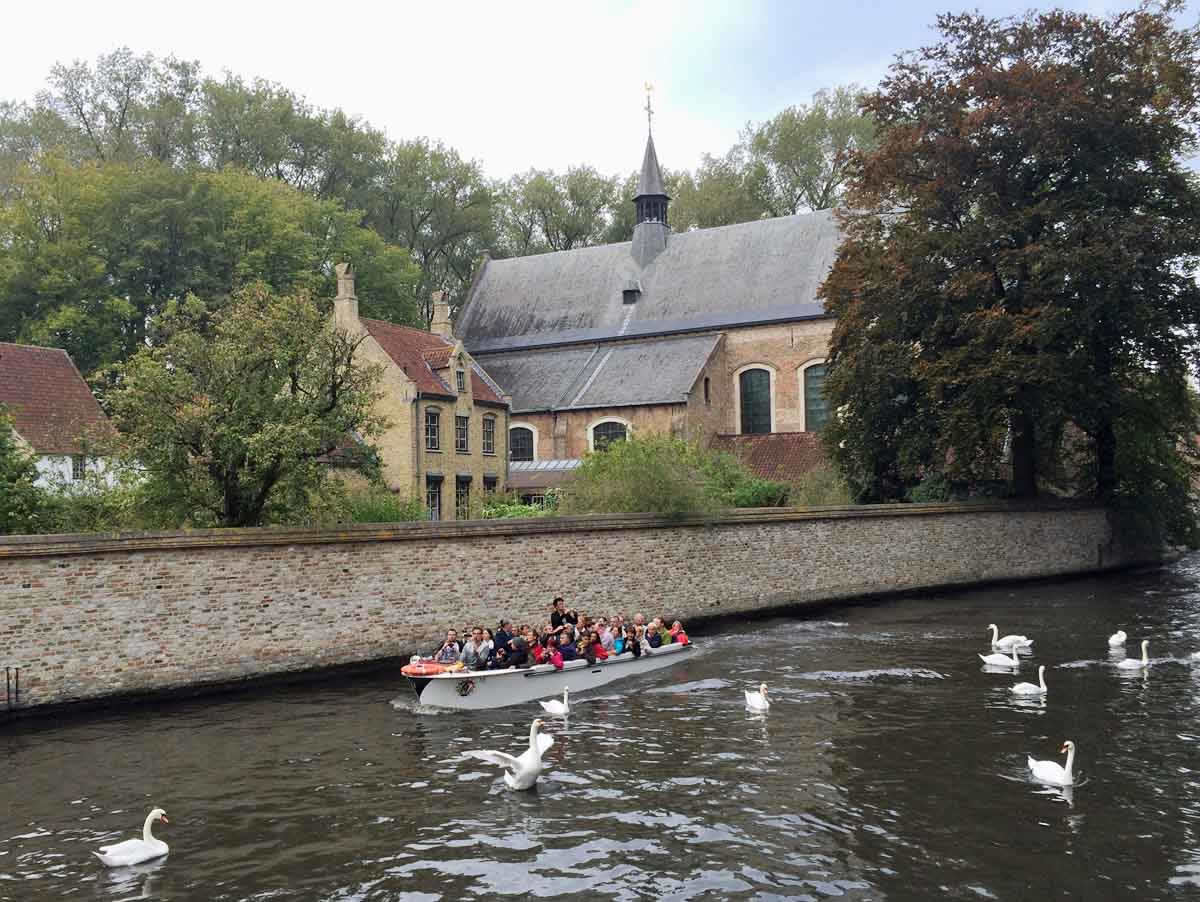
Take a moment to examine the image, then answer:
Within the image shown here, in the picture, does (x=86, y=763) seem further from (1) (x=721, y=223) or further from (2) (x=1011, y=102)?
(1) (x=721, y=223)

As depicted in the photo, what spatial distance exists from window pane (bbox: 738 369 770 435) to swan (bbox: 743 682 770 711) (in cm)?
3214

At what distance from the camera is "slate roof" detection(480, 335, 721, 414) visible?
45750mm

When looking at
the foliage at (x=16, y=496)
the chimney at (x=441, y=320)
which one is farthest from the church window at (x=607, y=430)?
the foliage at (x=16, y=496)

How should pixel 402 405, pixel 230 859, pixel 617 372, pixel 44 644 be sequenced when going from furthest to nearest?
pixel 617 372, pixel 402 405, pixel 44 644, pixel 230 859

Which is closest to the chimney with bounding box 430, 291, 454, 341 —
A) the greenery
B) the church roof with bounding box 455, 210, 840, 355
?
the church roof with bounding box 455, 210, 840, 355

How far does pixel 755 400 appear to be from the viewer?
158 feet

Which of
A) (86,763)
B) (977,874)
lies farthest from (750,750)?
(86,763)

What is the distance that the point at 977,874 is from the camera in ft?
31.0

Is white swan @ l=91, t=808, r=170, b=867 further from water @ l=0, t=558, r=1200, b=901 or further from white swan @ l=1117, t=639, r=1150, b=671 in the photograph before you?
white swan @ l=1117, t=639, r=1150, b=671

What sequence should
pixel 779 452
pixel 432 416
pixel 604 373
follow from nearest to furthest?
pixel 432 416, pixel 779 452, pixel 604 373

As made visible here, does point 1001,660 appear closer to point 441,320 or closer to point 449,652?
point 449,652

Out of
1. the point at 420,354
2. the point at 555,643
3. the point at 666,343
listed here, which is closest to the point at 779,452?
the point at 666,343

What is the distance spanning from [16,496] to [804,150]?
49901 mm

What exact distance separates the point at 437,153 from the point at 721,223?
16140 mm
